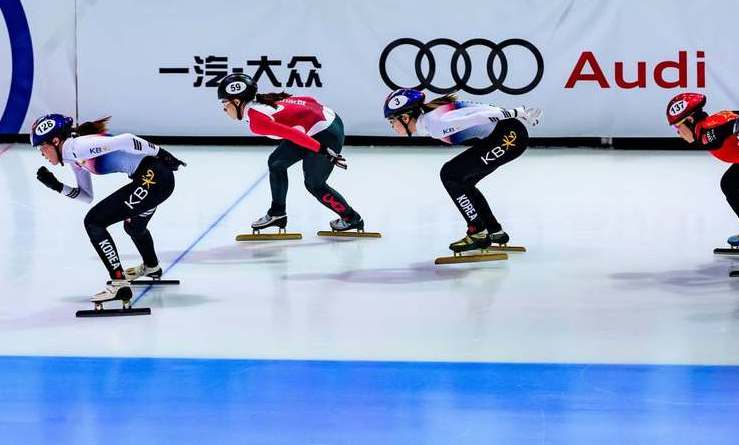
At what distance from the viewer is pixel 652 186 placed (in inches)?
540

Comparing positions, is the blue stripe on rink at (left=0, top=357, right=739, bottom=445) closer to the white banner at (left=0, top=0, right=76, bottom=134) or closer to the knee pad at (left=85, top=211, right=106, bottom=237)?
the knee pad at (left=85, top=211, right=106, bottom=237)

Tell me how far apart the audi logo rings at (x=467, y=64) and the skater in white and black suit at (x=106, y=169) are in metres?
8.10

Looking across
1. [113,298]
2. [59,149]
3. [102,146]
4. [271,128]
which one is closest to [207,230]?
[271,128]

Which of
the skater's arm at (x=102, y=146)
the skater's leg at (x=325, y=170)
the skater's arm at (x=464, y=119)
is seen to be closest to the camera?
the skater's arm at (x=102, y=146)

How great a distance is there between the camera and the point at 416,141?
16953 millimetres

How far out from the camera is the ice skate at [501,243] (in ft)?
33.7

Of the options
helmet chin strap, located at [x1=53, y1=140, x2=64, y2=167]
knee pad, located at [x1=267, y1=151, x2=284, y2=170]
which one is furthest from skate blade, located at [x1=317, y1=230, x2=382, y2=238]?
helmet chin strap, located at [x1=53, y1=140, x2=64, y2=167]

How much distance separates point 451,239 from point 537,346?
11.5ft

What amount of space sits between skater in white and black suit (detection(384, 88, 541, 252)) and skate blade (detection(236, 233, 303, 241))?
1.63m

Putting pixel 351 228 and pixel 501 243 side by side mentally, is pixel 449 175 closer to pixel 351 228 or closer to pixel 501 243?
pixel 501 243

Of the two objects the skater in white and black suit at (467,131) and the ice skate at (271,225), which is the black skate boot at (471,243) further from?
the ice skate at (271,225)

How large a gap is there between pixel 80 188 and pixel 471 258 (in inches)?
116

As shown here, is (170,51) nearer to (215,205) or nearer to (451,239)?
(215,205)

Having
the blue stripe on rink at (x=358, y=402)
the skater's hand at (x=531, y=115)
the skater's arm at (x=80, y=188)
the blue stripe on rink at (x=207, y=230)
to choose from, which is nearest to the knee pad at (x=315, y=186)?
the blue stripe on rink at (x=207, y=230)
